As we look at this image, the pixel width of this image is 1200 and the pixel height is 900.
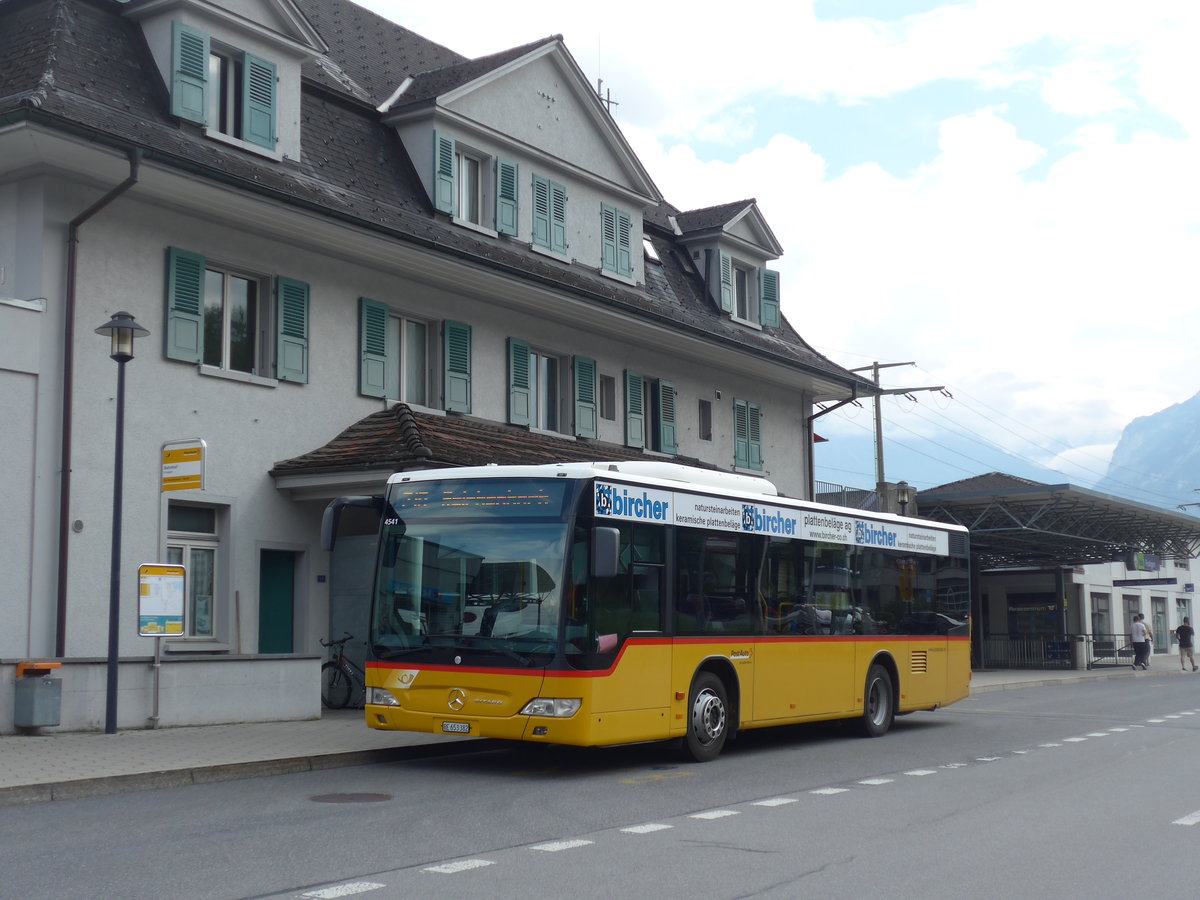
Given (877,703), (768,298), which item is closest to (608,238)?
(768,298)

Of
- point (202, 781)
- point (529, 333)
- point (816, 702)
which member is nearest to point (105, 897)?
point (202, 781)

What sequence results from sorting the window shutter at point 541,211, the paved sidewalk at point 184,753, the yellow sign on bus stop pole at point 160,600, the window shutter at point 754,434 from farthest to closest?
1. the window shutter at point 754,434
2. the window shutter at point 541,211
3. the yellow sign on bus stop pole at point 160,600
4. the paved sidewalk at point 184,753

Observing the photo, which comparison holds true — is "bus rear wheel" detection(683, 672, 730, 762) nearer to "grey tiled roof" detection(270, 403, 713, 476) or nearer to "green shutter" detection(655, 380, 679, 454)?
"grey tiled roof" detection(270, 403, 713, 476)

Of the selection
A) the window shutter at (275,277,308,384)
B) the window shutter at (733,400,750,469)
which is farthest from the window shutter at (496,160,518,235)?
the window shutter at (733,400,750,469)

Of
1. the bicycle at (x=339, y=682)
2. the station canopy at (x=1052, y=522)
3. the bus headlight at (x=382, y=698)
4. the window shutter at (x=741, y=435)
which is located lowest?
the bicycle at (x=339, y=682)

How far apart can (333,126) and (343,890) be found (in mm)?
16024

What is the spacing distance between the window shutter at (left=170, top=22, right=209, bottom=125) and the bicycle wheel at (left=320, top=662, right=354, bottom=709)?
24.4 feet

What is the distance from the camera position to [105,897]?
22.5 ft

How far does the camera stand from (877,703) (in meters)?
17.4

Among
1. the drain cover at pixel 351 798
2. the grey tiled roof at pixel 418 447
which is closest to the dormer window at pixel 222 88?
the grey tiled roof at pixel 418 447

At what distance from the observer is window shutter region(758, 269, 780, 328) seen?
102 ft

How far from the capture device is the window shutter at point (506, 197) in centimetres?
2317

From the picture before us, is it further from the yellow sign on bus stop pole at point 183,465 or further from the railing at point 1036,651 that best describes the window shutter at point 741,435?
the yellow sign on bus stop pole at point 183,465

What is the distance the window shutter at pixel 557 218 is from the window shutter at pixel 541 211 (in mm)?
120
